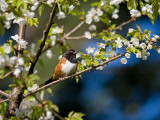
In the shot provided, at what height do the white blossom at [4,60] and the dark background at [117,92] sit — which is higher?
the dark background at [117,92]

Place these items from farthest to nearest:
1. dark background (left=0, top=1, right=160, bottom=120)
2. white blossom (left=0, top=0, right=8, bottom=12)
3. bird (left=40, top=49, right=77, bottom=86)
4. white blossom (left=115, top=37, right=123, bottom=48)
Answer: dark background (left=0, top=1, right=160, bottom=120), bird (left=40, top=49, right=77, bottom=86), white blossom (left=115, top=37, right=123, bottom=48), white blossom (left=0, top=0, right=8, bottom=12)

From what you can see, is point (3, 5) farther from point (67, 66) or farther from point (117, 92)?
point (117, 92)

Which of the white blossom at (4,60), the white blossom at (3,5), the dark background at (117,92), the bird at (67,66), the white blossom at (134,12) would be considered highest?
the dark background at (117,92)

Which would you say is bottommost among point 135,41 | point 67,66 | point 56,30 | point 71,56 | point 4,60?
point 4,60

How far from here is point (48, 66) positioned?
4922 mm

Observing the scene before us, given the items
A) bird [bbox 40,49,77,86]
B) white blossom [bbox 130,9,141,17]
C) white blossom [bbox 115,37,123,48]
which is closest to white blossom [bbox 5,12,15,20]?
white blossom [bbox 115,37,123,48]

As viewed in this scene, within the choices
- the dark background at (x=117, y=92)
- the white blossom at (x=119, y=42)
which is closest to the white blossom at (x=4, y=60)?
the white blossom at (x=119, y=42)

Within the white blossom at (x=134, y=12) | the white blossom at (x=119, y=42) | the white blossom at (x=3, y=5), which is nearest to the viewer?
the white blossom at (x=3, y=5)

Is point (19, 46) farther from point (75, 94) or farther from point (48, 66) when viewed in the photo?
point (75, 94)

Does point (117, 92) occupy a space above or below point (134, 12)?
above

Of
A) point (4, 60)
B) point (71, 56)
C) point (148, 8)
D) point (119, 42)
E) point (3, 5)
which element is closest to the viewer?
point (4, 60)

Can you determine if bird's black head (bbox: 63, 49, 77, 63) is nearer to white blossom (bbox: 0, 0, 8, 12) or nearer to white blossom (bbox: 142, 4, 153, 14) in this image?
white blossom (bbox: 142, 4, 153, 14)

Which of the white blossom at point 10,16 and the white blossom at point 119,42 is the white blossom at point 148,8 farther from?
the white blossom at point 10,16

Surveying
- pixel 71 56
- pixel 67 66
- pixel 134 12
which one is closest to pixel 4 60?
pixel 134 12
